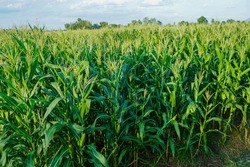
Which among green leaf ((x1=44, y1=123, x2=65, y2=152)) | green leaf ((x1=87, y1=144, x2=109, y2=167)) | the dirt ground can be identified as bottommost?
the dirt ground

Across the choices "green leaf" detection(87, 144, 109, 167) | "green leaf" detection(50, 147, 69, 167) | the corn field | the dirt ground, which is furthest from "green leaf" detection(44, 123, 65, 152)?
the dirt ground

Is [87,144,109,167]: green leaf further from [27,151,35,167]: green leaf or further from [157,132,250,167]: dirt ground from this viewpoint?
[157,132,250,167]: dirt ground

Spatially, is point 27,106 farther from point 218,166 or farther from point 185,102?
point 218,166

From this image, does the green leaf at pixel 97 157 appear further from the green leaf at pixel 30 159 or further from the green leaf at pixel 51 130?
the green leaf at pixel 30 159

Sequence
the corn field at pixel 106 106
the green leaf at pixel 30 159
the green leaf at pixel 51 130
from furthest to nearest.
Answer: the corn field at pixel 106 106
the green leaf at pixel 30 159
the green leaf at pixel 51 130

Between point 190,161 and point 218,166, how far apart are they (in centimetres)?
36

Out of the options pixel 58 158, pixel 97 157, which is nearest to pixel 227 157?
pixel 97 157

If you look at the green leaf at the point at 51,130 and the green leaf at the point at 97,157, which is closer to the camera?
the green leaf at the point at 51,130

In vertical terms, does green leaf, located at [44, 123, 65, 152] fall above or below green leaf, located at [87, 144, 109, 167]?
above

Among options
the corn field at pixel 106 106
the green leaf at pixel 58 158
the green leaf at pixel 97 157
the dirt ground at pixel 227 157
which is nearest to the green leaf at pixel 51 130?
the corn field at pixel 106 106

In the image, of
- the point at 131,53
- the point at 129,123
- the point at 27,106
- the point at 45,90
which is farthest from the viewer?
the point at 131,53

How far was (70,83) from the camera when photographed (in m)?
2.70

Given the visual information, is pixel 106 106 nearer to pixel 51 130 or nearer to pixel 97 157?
pixel 97 157

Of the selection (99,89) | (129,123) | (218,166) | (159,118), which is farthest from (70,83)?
(218,166)
